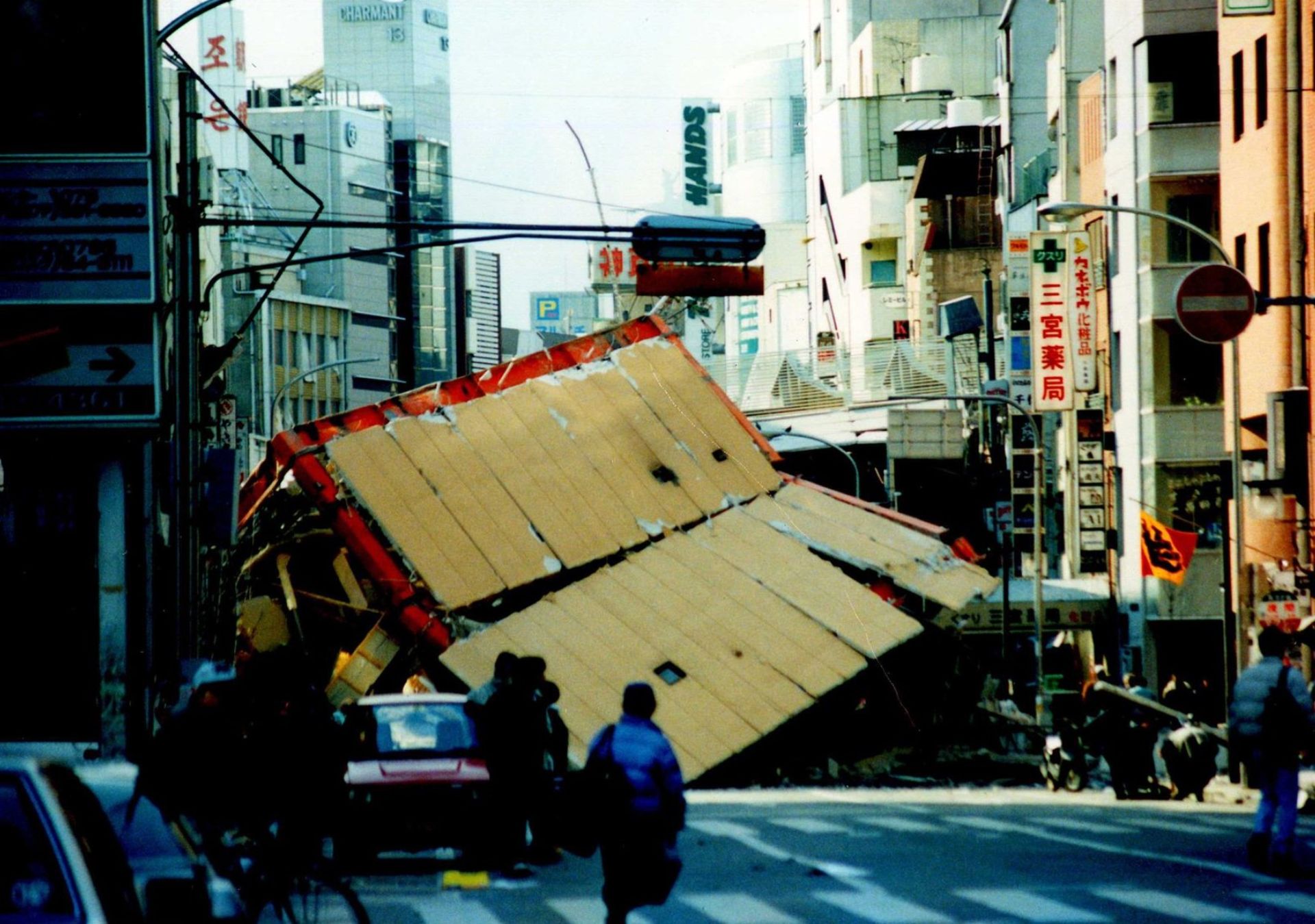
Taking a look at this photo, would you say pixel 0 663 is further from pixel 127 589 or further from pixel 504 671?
pixel 504 671

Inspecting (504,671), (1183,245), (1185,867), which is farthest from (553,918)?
(1183,245)

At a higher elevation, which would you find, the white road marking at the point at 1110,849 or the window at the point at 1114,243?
the window at the point at 1114,243

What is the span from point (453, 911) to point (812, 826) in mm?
7202

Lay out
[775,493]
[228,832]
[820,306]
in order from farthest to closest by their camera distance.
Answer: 1. [820,306]
2. [775,493]
3. [228,832]

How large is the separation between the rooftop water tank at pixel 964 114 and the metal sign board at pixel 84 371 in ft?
198

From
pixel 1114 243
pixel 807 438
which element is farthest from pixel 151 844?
pixel 807 438

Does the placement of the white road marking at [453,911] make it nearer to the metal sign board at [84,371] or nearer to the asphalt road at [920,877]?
the asphalt road at [920,877]

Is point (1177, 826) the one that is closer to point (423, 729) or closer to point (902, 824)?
point (902, 824)

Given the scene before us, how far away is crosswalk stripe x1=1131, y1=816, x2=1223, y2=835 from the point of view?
737 inches

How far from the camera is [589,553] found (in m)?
28.4

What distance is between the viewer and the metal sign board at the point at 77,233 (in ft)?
65.8

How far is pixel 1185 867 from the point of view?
15.1 m

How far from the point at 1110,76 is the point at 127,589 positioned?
108 ft

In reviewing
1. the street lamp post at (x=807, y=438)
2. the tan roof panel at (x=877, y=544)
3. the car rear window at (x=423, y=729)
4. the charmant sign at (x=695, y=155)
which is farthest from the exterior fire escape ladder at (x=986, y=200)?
the charmant sign at (x=695, y=155)
